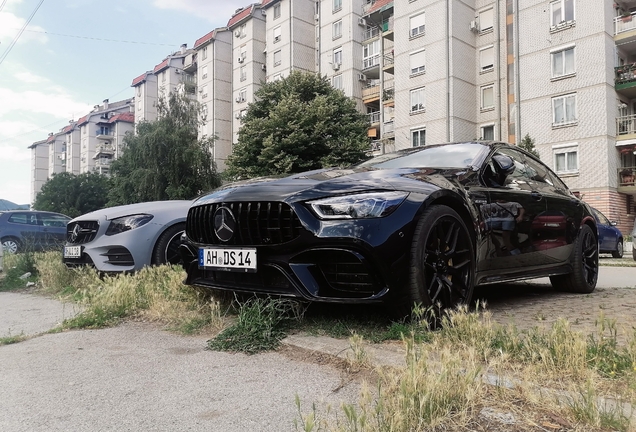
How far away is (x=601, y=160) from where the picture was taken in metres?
24.5

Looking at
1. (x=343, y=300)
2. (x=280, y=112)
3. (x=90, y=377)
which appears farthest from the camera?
(x=280, y=112)

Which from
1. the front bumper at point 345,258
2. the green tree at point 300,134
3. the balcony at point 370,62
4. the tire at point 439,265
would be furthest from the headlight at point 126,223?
the balcony at point 370,62

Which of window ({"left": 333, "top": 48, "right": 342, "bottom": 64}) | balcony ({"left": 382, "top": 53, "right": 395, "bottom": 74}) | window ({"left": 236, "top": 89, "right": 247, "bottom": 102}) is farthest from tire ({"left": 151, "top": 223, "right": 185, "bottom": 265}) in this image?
window ({"left": 236, "top": 89, "right": 247, "bottom": 102})

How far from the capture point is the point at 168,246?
5.53 m

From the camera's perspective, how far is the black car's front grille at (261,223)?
2973 millimetres

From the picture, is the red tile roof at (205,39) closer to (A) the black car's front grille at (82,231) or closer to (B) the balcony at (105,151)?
(B) the balcony at (105,151)

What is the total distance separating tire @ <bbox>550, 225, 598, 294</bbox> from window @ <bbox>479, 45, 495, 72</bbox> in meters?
27.2

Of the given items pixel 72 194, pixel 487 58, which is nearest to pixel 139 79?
pixel 72 194

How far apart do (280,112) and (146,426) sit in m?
25.0

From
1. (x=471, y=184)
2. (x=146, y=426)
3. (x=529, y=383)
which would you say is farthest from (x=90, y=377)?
(x=471, y=184)

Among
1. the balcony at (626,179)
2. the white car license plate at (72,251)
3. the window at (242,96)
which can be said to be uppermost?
the window at (242,96)

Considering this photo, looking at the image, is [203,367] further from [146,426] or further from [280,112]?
[280,112]

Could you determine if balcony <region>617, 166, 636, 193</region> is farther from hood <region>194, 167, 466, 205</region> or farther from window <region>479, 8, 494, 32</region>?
hood <region>194, 167, 466, 205</region>

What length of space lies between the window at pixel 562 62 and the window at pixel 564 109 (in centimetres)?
125
